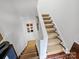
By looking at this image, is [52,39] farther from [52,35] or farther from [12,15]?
[12,15]

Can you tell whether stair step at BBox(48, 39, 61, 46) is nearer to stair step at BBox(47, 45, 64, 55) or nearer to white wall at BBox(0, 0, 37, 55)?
stair step at BBox(47, 45, 64, 55)

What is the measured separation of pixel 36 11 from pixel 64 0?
4.65 feet

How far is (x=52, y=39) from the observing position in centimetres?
470

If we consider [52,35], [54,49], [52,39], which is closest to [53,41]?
[52,39]

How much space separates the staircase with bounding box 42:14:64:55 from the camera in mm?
4227

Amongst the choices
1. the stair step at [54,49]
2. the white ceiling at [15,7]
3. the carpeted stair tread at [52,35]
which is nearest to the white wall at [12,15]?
the white ceiling at [15,7]

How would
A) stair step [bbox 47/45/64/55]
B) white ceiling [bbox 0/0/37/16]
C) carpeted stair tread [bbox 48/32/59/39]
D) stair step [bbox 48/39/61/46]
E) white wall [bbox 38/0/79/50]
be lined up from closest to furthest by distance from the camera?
white ceiling [bbox 0/0/37/16], stair step [bbox 47/45/64/55], stair step [bbox 48/39/61/46], carpeted stair tread [bbox 48/32/59/39], white wall [bbox 38/0/79/50]

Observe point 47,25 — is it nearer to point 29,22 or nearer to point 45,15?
point 45,15

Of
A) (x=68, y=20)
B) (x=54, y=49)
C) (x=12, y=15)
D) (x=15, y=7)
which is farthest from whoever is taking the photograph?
(x=68, y=20)

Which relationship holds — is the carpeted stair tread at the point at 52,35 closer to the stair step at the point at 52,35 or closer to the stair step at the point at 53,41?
the stair step at the point at 52,35

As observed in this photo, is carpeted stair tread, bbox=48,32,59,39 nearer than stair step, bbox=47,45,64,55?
No

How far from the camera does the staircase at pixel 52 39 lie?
4.23 meters

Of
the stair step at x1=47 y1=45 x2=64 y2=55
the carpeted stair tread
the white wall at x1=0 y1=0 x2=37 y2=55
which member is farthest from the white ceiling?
the stair step at x1=47 y1=45 x2=64 y2=55

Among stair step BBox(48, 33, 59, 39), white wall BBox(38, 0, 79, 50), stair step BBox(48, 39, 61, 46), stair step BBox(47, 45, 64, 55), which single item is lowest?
stair step BBox(47, 45, 64, 55)
